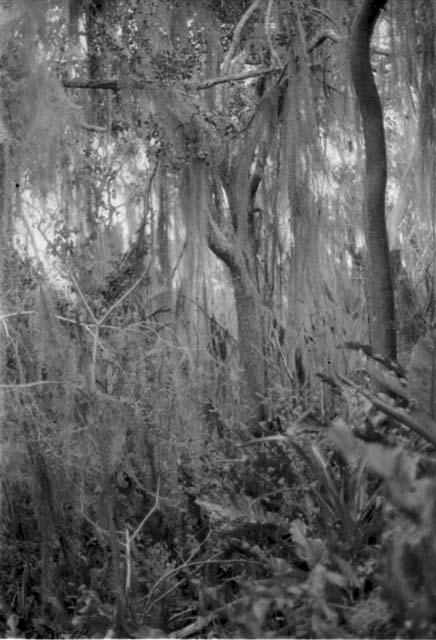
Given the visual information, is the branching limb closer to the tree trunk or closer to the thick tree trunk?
the thick tree trunk

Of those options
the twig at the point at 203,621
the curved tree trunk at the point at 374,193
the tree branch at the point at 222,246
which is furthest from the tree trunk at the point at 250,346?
the twig at the point at 203,621

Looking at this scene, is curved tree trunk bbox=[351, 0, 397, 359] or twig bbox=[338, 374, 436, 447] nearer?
twig bbox=[338, 374, 436, 447]

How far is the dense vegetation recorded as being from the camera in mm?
2168

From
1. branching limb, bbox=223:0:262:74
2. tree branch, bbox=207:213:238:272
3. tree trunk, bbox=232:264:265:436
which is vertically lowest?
tree trunk, bbox=232:264:265:436

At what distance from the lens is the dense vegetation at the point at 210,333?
2.17 metres

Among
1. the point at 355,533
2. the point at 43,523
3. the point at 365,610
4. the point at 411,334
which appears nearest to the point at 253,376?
the point at 411,334

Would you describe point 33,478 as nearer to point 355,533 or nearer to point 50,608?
point 50,608

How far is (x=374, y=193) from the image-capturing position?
305 centimetres

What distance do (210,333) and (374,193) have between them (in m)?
2.07

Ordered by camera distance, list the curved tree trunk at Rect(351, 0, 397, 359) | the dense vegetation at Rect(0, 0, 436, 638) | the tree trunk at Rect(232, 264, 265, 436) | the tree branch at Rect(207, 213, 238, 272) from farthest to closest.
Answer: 1. the tree branch at Rect(207, 213, 238, 272)
2. the tree trunk at Rect(232, 264, 265, 436)
3. the curved tree trunk at Rect(351, 0, 397, 359)
4. the dense vegetation at Rect(0, 0, 436, 638)

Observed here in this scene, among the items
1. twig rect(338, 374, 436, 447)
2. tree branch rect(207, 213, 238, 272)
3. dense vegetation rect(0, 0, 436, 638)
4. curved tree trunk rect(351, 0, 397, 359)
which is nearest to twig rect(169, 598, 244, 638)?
dense vegetation rect(0, 0, 436, 638)

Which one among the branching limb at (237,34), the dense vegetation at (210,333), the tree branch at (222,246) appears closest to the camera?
the dense vegetation at (210,333)

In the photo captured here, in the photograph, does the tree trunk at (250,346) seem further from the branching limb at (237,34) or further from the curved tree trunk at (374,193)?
the curved tree trunk at (374,193)

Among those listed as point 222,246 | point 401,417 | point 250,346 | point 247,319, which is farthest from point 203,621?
point 222,246
